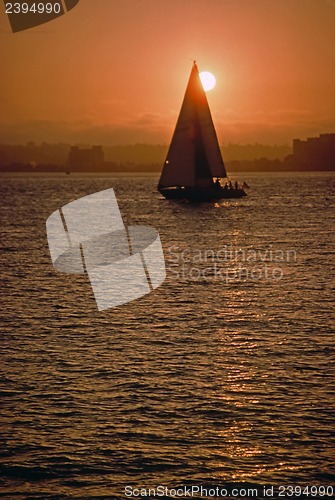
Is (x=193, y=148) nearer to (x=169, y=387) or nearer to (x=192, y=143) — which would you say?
(x=192, y=143)

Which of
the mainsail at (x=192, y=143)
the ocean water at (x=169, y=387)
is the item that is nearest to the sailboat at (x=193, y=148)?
the mainsail at (x=192, y=143)

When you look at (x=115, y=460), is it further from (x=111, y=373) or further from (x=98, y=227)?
(x=98, y=227)

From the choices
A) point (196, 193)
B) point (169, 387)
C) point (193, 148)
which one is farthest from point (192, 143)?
point (169, 387)

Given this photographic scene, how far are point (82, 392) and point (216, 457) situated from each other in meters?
5.36

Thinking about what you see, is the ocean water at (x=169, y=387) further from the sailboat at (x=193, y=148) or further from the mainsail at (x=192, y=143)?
the sailboat at (x=193, y=148)

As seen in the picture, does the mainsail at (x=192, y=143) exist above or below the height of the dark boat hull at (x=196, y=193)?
above

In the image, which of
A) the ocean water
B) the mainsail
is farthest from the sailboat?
the ocean water

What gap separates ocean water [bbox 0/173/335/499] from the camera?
47.2 ft

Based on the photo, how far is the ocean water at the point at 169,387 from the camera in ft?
47.2

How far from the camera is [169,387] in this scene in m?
19.3

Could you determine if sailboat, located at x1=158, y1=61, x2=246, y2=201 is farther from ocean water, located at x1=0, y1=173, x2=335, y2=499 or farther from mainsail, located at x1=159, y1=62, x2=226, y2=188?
ocean water, located at x1=0, y1=173, x2=335, y2=499

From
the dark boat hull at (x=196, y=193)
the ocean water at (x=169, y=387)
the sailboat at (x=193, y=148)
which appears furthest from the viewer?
the dark boat hull at (x=196, y=193)

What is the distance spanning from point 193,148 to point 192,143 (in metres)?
0.74

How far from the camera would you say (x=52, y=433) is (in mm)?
16156
